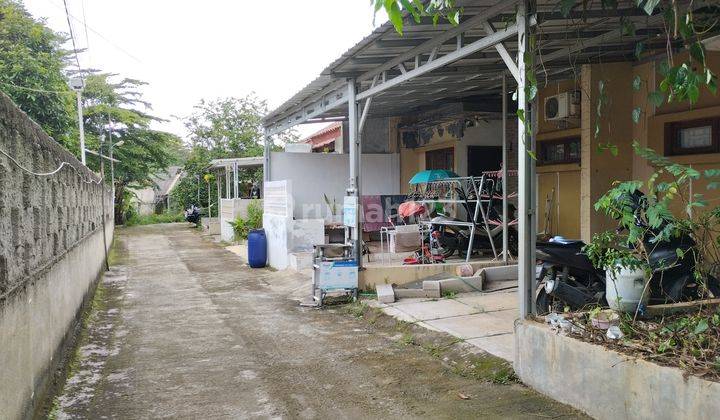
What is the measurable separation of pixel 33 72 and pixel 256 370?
14302 millimetres

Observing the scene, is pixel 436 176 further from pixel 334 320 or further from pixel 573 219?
pixel 334 320

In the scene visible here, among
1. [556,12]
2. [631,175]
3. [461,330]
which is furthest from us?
[631,175]

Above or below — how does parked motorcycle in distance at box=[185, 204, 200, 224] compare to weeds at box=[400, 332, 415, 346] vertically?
above

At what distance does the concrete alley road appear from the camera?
13.9 ft

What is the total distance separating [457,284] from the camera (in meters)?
7.95

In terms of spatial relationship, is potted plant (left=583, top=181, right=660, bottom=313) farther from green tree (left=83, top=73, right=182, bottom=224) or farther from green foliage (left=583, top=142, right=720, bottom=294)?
green tree (left=83, top=73, right=182, bottom=224)

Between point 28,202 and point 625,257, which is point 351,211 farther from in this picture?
point 28,202

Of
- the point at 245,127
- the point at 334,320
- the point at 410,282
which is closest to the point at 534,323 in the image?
the point at 334,320

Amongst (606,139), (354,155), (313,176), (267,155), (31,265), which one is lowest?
(31,265)

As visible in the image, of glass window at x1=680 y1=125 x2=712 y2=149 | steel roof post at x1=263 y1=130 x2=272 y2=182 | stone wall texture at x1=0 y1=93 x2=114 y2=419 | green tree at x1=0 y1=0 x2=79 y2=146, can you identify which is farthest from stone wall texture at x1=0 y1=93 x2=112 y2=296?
green tree at x1=0 y1=0 x2=79 y2=146

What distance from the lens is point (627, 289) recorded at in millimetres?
4309

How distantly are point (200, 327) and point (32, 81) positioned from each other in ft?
39.6

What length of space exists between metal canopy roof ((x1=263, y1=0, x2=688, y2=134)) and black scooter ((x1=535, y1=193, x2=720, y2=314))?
166cm

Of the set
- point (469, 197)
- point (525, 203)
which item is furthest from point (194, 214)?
point (525, 203)
